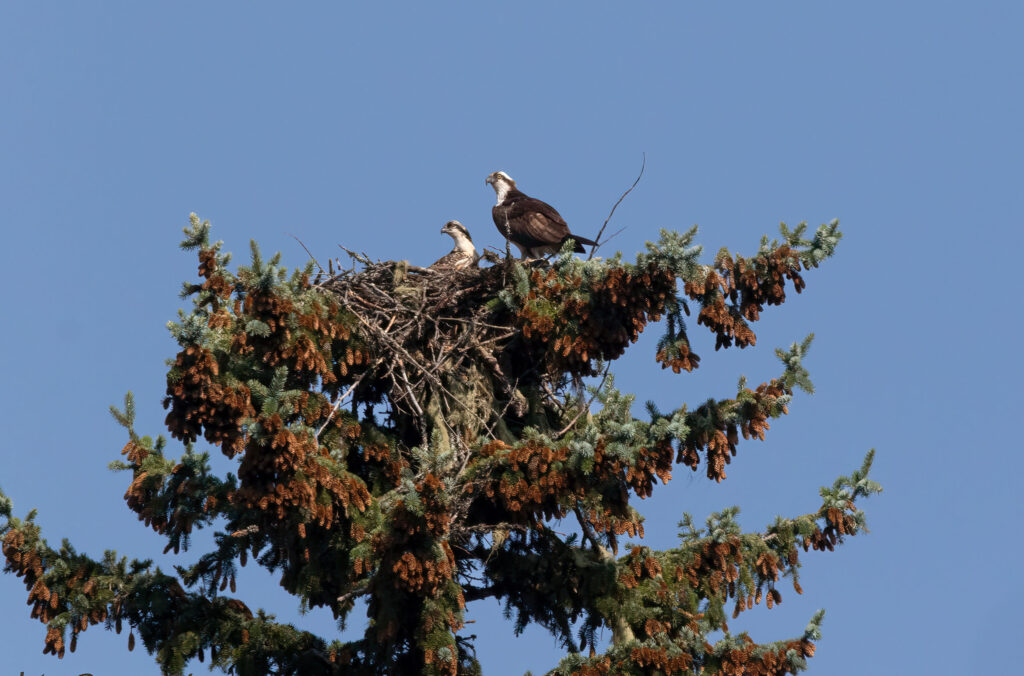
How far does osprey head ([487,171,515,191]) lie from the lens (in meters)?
21.4

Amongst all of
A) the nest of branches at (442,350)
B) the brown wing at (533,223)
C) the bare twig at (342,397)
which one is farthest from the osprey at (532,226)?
the bare twig at (342,397)

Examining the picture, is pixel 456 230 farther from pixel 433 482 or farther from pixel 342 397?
pixel 433 482

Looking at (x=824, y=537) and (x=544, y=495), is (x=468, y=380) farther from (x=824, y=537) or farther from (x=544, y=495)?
(x=824, y=537)

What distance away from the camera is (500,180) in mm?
21500

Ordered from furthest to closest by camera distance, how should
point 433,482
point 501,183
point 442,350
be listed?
point 501,183
point 442,350
point 433,482

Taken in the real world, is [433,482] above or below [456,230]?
below

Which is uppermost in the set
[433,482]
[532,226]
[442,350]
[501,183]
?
[501,183]

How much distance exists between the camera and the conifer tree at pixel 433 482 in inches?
487

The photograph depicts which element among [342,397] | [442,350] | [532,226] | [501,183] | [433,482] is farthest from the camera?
[501,183]

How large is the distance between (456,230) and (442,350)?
450cm

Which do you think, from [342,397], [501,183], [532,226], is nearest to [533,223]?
[532,226]

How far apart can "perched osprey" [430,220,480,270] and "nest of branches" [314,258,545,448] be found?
115 cm

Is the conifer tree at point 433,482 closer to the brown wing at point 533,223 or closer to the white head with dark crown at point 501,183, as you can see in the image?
the brown wing at point 533,223

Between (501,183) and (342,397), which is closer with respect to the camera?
(342,397)
